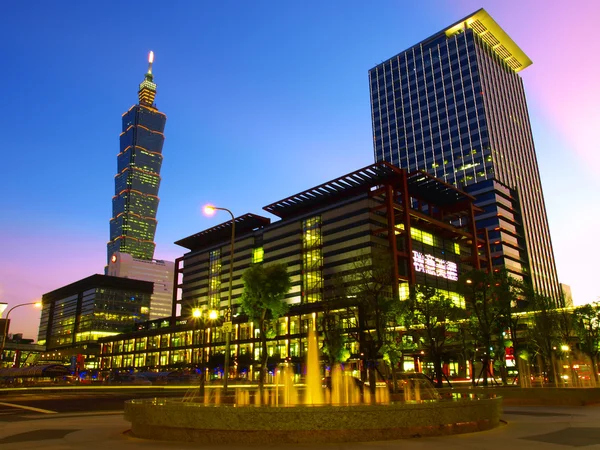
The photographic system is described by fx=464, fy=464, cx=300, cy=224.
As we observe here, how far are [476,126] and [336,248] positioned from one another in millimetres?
64587

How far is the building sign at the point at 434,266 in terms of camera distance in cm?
10538

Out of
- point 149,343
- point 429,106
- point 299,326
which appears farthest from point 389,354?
point 429,106

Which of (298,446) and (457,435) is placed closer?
(298,446)

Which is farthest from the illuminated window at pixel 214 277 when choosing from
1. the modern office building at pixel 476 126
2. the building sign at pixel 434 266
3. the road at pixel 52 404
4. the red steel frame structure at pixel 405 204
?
the road at pixel 52 404

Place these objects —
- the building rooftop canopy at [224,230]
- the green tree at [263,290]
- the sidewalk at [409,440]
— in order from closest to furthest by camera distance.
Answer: the sidewalk at [409,440]
the green tree at [263,290]
the building rooftop canopy at [224,230]

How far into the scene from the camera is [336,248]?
10950 cm

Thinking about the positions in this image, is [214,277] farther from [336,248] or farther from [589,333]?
[589,333]

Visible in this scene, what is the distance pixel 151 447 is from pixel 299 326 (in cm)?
9181

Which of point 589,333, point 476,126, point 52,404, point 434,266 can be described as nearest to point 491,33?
point 476,126

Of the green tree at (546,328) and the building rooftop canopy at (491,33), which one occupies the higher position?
the building rooftop canopy at (491,33)

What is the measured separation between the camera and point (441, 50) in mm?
157250

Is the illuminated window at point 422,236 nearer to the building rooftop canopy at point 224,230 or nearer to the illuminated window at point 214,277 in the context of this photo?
the building rooftop canopy at point 224,230

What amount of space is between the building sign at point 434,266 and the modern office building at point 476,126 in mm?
20206

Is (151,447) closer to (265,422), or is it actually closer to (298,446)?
(265,422)
